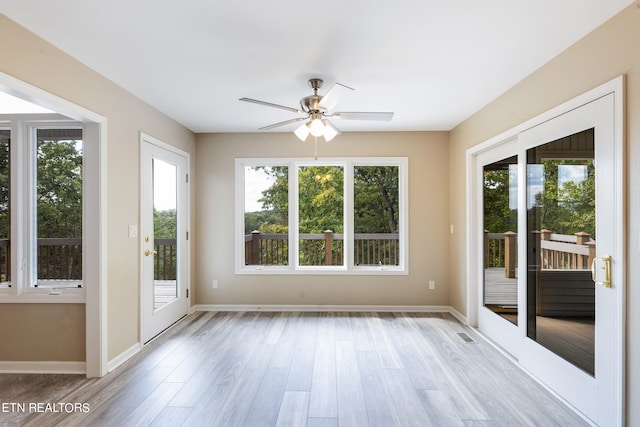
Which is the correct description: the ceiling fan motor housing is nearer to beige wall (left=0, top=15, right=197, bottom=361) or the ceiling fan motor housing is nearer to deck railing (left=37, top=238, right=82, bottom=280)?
beige wall (left=0, top=15, right=197, bottom=361)

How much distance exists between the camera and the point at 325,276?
188 inches

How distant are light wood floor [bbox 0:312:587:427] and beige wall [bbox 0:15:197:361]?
271mm

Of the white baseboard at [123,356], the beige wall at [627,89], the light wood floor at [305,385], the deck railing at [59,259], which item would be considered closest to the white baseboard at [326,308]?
the light wood floor at [305,385]

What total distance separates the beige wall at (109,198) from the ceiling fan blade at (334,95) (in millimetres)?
1904

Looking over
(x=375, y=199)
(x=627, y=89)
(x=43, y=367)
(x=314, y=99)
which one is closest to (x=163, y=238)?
(x=43, y=367)

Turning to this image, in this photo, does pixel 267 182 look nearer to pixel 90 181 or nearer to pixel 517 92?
pixel 90 181

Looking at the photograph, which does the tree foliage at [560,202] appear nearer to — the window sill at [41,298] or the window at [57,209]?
the window sill at [41,298]

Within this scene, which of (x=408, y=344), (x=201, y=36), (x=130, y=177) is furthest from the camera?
(x=408, y=344)

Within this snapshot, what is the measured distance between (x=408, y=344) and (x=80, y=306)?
309 cm

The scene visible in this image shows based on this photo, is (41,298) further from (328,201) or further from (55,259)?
(328,201)

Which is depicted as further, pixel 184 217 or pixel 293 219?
pixel 293 219

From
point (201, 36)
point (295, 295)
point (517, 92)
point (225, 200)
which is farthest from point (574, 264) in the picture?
point (225, 200)

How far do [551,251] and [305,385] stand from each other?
221 cm

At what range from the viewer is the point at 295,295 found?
4785mm
